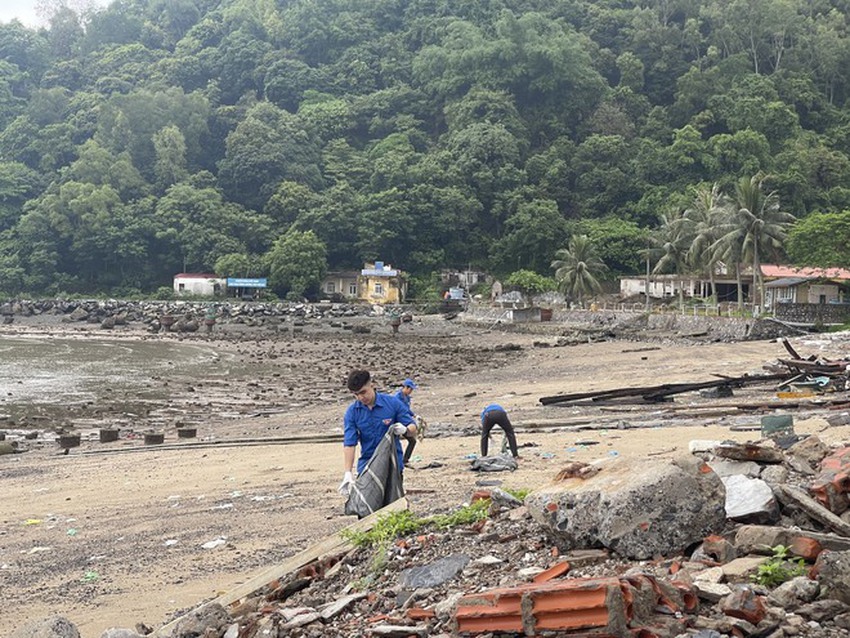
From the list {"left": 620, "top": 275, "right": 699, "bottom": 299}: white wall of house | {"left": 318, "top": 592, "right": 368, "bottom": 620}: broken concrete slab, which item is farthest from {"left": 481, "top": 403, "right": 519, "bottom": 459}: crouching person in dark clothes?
{"left": 620, "top": 275, "right": 699, "bottom": 299}: white wall of house

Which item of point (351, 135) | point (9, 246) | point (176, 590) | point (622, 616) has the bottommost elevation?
point (176, 590)

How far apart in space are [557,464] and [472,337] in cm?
4635

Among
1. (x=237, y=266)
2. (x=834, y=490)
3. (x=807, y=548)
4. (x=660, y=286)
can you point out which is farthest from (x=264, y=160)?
(x=807, y=548)

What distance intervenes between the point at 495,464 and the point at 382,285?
81590 mm

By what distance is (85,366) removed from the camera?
38.1 m

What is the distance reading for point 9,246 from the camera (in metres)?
101

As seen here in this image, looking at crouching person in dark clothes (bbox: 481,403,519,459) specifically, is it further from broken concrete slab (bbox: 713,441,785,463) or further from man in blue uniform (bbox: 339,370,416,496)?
broken concrete slab (bbox: 713,441,785,463)

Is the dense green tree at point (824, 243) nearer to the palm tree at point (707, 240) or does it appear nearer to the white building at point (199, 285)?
the palm tree at point (707, 240)

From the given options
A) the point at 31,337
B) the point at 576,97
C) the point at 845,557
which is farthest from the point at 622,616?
the point at 576,97

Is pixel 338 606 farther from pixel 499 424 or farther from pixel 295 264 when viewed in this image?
pixel 295 264

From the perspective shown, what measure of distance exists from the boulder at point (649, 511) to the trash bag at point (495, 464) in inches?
202

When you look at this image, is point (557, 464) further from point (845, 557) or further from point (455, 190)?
point (455, 190)

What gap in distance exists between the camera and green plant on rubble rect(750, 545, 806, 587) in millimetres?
4844

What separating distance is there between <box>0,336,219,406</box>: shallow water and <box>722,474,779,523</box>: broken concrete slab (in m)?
24.3
